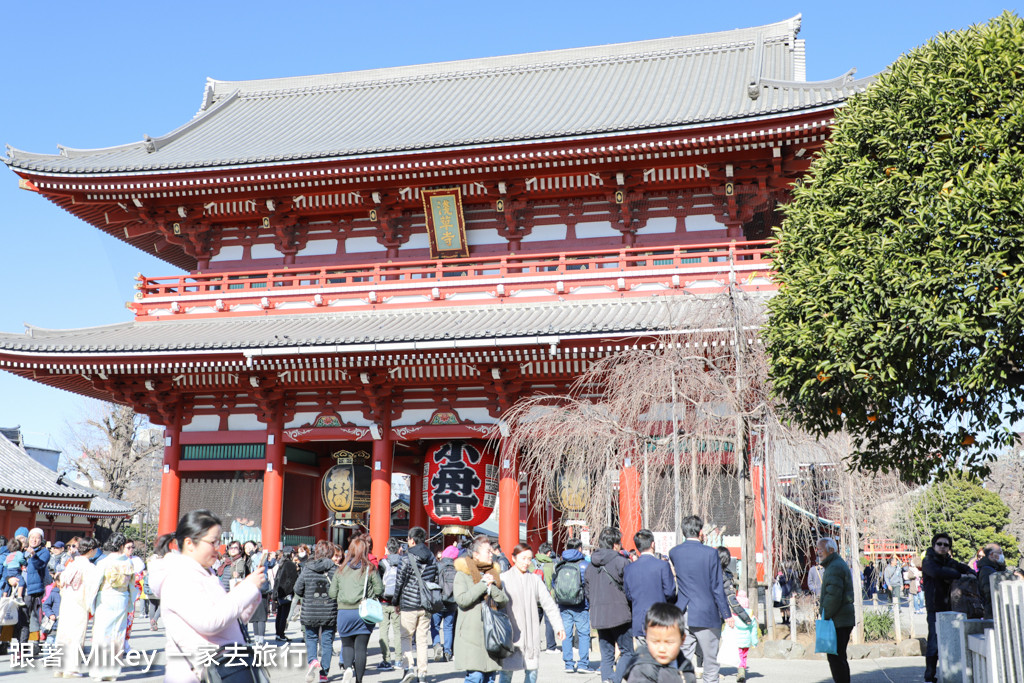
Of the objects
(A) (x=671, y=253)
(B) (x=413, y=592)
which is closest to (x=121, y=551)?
(B) (x=413, y=592)

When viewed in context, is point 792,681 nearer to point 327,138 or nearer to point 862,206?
point 862,206

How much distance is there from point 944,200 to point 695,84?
1450 centimetres

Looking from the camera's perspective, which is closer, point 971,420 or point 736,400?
point 971,420

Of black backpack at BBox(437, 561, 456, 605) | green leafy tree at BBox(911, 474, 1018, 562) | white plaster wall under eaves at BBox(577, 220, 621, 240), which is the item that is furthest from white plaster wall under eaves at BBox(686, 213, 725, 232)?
green leafy tree at BBox(911, 474, 1018, 562)

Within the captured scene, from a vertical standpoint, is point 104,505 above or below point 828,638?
above

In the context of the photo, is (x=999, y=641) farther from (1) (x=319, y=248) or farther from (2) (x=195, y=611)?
(1) (x=319, y=248)

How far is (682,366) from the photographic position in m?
13.2

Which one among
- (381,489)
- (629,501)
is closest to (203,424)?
(381,489)

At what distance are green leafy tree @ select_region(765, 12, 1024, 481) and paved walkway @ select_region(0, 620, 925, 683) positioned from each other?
148 inches

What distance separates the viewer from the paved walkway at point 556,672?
10.1m

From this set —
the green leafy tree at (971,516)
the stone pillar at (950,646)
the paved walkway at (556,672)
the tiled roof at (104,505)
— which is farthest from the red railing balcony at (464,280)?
the green leafy tree at (971,516)

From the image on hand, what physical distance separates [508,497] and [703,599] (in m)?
7.84

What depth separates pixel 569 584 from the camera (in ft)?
34.8

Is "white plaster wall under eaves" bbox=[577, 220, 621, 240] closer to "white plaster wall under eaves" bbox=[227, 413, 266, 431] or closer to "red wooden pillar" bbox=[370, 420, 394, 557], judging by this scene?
"red wooden pillar" bbox=[370, 420, 394, 557]
